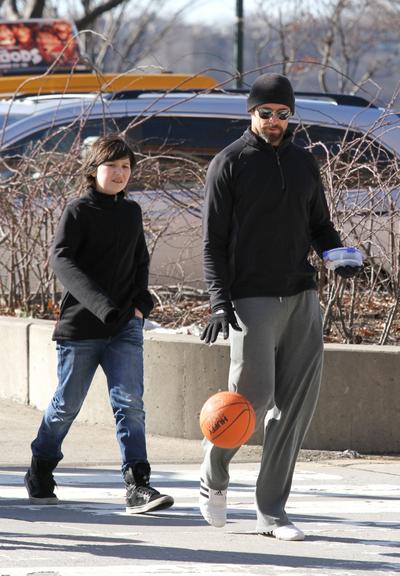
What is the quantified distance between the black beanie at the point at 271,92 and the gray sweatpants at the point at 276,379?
2.59 ft

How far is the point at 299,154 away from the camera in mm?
5691

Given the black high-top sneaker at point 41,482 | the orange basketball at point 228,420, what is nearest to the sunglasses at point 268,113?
the orange basketball at point 228,420

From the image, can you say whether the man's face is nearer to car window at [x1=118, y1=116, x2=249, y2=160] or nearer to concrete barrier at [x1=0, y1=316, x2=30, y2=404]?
concrete barrier at [x1=0, y1=316, x2=30, y2=404]

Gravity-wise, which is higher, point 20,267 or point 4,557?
point 20,267

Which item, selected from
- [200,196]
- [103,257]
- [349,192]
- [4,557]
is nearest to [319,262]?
[349,192]

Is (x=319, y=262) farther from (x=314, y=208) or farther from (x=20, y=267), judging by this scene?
(x=314, y=208)

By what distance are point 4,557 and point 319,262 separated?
3932 mm

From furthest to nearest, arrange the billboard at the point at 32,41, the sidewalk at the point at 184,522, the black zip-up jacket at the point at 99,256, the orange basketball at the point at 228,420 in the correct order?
the billboard at the point at 32,41 < the black zip-up jacket at the point at 99,256 < the orange basketball at the point at 228,420 < the sidewalk at the point at 184,522

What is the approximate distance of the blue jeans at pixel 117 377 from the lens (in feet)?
20.3

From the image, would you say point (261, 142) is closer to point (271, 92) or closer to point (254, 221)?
point (271, 92)

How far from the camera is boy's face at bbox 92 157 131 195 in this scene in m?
6.13

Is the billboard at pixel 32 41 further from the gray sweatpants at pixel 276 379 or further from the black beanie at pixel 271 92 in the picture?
the gray sweatpants at pixel 276 379

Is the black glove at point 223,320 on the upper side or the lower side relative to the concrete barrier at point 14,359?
upper

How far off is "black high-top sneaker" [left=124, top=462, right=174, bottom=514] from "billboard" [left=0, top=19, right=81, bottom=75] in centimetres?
1059
